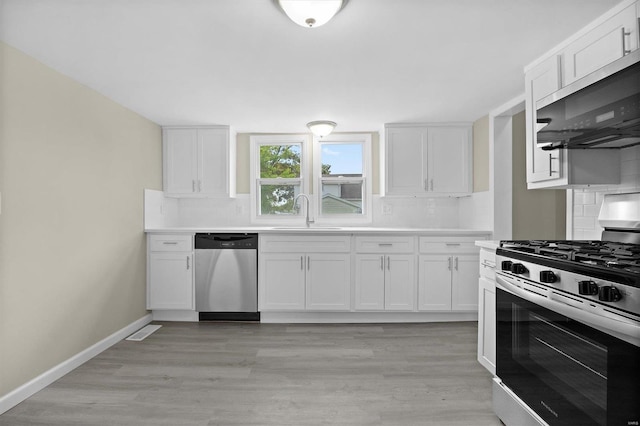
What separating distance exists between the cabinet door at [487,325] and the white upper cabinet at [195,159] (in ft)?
9.62

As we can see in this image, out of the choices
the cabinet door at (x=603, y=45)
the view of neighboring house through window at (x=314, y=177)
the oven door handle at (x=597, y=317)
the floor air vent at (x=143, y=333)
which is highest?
the cabinet door at (x=603, y=45)

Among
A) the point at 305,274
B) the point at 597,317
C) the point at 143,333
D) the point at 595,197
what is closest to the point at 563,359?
the point at 597,317

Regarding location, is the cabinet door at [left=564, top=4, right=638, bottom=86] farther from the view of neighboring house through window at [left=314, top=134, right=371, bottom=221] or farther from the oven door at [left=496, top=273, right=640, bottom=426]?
the view of neighboring house through window at [left=314, top=134, right=371, bottom=221]

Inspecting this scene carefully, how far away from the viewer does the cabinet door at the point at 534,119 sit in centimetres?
223

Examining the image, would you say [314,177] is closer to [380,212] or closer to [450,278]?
[380,212]

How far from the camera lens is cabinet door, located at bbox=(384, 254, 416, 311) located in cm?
368

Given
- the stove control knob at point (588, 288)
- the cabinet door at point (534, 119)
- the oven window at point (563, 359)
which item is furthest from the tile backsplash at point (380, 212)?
the stove control knob at point (588, 288)

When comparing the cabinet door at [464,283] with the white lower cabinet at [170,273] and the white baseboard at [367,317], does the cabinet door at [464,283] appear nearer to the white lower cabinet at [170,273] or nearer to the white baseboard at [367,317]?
the white baseboard at [367,317]

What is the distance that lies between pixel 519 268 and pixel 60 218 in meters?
2.99

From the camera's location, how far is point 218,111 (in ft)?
11.6

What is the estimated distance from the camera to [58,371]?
2467 mm

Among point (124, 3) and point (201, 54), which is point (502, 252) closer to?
point (201, 54)

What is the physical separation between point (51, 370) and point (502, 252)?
3.05 metres

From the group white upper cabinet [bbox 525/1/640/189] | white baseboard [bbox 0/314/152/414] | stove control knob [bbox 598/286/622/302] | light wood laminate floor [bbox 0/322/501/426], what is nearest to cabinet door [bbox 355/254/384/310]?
light wood laminate floor [bbox 0/322/501/426]
